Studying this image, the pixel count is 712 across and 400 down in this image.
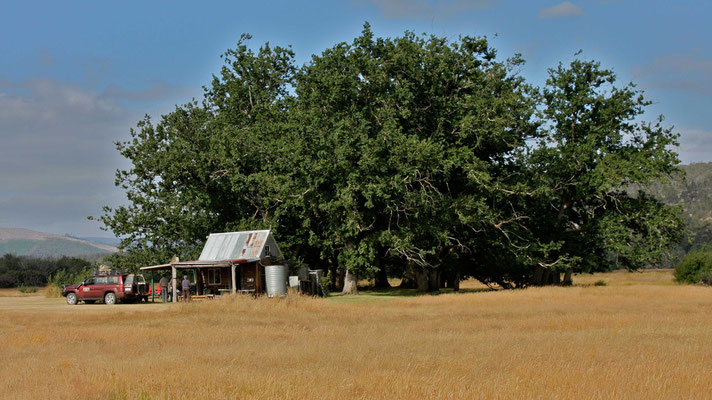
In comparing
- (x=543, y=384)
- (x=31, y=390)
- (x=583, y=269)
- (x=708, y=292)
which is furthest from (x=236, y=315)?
(x=583, y=269)

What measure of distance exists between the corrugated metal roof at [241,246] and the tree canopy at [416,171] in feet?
9.91

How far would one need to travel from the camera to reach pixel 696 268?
52219mm

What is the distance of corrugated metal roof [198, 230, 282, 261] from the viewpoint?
130 feet

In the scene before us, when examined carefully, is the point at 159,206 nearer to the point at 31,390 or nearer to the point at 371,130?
the point at 371,130

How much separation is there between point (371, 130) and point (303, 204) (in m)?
6.26

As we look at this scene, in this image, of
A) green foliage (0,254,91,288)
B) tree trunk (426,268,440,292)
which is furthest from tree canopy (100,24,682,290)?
green foliage (0,254,91,288)

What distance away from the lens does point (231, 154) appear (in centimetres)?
4462

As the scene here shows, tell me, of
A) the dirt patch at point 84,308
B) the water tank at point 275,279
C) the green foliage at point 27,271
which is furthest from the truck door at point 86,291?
the green foliage at point 27,271

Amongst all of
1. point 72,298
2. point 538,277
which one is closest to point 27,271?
point 72,298

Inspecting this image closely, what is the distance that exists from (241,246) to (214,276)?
147 inches

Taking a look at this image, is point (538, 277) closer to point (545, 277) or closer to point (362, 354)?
point (545, 277)

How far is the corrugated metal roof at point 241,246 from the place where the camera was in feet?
130

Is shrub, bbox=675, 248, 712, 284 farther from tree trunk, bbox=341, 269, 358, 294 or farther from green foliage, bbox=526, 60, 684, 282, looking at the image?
tree trunk, bbox=341, 269, 358, 294

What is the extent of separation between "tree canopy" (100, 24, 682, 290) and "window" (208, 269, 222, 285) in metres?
4.61
